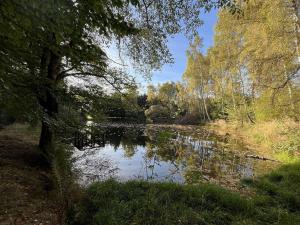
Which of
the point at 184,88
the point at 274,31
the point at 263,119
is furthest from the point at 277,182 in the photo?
the point at 184,88

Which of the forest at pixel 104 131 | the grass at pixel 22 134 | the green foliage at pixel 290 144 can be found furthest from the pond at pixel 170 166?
the grass at pixel 22 134

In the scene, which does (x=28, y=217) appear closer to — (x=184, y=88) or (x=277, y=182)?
(x=277, y=182)

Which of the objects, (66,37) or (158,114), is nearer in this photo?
(66,37)

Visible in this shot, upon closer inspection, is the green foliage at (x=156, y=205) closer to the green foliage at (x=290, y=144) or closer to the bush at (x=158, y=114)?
the green foliage at (x=290, y=144)

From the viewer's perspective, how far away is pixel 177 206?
4.48 meters

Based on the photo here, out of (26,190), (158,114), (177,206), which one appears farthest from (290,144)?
(158,114)

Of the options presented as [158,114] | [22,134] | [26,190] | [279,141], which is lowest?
[26,190]

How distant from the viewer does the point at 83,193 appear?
16.5ft

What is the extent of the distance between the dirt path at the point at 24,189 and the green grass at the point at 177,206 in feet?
1.70

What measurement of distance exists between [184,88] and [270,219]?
35.5 metres

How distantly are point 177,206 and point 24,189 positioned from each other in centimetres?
310

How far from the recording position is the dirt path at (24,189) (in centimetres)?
371

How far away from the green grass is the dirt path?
52 cm

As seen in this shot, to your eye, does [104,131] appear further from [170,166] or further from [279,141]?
[279,141]
